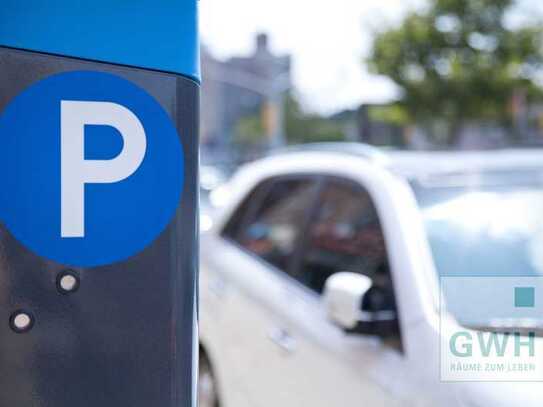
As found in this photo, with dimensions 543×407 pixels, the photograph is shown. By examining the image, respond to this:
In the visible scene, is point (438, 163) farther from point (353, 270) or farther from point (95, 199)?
point (95, 199)

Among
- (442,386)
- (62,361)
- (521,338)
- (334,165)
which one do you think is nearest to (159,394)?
(62,361)

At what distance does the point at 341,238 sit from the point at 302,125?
61284 millimetres

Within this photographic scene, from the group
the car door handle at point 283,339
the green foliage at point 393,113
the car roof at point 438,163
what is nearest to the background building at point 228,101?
the green foliage at point 393,113

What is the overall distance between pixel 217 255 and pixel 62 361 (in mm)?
2261

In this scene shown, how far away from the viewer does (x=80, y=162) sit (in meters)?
1.39

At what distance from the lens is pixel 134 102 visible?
56.8 inches

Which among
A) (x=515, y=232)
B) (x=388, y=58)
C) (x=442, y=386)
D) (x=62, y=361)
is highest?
(x=388, y=58)

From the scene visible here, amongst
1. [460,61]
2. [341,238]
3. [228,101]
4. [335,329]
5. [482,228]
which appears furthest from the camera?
[228,101]

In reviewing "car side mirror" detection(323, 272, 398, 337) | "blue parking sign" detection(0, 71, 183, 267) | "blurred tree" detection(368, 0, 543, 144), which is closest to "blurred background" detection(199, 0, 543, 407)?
"car side mirror" detection(323, 272, 398, 337)

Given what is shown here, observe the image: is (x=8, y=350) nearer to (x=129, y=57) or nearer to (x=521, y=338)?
(x=129, y=57)

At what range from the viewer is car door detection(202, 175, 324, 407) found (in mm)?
2797

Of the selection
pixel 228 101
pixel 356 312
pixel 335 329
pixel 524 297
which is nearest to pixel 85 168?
pixel 356 312

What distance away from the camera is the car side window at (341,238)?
9.45 ft

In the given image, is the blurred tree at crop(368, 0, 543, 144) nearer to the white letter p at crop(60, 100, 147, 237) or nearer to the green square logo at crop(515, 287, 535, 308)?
the green square logo at crop(515, 287, 535, 308)
